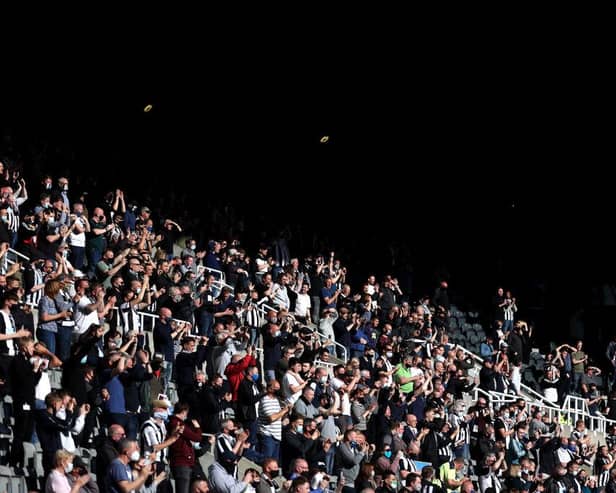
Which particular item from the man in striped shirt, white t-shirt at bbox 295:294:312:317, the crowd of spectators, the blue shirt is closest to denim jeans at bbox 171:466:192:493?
the crowd of spectators

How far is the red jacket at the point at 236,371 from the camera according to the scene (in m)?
16.9

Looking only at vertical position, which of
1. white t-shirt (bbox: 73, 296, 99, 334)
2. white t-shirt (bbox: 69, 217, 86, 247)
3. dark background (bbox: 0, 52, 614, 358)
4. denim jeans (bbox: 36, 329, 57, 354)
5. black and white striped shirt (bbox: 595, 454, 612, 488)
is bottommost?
black and white striped shirt (bbox: 595, 454, 612, 488)

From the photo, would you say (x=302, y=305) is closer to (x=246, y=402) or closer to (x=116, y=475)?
(x=246, y=402)

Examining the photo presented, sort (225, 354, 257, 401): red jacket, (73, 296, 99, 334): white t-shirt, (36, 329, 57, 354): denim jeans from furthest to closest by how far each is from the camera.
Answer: (225, 354, 257, 401): red jacket → (73, 296, 99, 334): white t-shirt → (36, 329, 57, 354): denim jeans

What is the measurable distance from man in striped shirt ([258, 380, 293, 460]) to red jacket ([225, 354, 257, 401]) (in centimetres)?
33

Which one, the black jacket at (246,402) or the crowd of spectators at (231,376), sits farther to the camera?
the black jacket at (246,402)

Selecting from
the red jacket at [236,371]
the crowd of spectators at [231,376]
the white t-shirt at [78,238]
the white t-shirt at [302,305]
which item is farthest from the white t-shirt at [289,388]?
the white t-shirt at [302,305]

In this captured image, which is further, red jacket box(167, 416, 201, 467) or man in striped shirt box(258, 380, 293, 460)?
man in striped shirt box(258, 380, 293, 460)

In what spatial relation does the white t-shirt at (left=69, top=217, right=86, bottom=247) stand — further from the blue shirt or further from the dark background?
the dark background

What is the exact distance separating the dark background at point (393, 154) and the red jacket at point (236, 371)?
9.34 m

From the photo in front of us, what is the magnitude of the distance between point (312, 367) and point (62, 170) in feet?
17.4

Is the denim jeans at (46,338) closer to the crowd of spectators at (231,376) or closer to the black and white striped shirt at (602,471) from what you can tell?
the crowd of spectators at (231,376)

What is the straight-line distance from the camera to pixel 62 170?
23125 millimetres

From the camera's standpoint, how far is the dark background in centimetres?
2847
